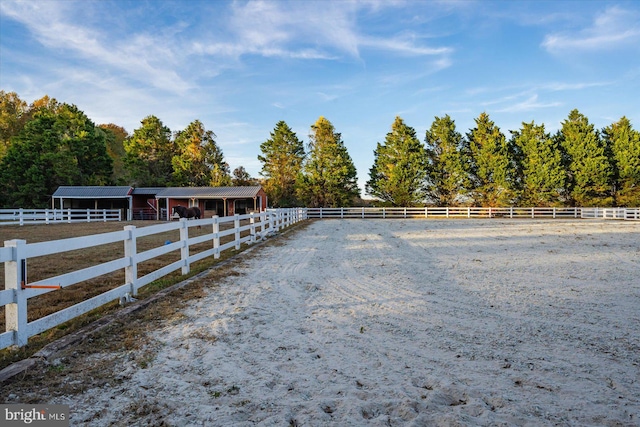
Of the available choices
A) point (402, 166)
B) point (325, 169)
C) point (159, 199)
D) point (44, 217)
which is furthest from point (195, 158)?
point (402, 166)

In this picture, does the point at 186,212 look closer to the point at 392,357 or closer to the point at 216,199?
the point at 216,199

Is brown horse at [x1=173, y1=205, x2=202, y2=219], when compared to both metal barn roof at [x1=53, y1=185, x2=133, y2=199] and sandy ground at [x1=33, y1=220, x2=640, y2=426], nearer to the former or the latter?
metal barn roof at [x1=53, y1=185, x2=133, y2=199]

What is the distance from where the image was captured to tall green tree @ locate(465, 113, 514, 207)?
118ft

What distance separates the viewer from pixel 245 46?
1625 cm

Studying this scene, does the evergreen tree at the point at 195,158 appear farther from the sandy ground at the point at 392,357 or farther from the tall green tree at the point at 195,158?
the sandy ground at the point at 392,357

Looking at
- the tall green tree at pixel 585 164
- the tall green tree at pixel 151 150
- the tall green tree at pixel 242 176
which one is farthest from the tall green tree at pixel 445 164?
the tall green tree at pixel 151 150

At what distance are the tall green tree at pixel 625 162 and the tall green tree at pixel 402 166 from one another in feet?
59.8

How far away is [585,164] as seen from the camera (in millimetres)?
34781

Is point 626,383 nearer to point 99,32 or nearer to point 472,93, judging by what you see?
point 99,32

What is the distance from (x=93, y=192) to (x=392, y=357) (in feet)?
124

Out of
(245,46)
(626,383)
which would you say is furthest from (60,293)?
(245,46)

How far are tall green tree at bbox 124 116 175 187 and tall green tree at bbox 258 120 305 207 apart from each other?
46.7 feet

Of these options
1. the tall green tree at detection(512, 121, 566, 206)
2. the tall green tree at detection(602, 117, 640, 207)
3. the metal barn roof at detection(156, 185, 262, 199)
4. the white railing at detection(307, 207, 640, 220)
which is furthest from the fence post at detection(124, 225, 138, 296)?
the tall green tree at detection(602, 117, 640, 207)

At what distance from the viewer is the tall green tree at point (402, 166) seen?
37406mm
